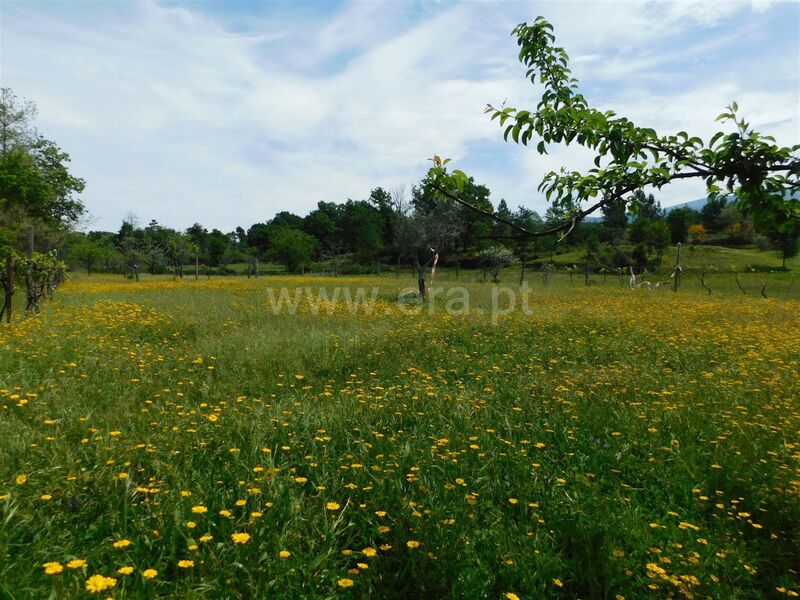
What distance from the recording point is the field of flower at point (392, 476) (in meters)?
2.55

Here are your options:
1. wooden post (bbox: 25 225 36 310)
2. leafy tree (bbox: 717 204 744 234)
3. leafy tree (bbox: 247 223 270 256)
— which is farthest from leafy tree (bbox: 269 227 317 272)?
leafy tree (bbox: 717 204 744 234)

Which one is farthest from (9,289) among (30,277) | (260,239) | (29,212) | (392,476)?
(260,239)

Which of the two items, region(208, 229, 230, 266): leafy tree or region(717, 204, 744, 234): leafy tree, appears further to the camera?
region(208, 229, 230, 266): leafy tree

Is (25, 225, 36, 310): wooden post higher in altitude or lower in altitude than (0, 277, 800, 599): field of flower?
higher

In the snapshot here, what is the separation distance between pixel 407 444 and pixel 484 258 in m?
38.8

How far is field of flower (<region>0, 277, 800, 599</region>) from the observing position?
2.55 metres

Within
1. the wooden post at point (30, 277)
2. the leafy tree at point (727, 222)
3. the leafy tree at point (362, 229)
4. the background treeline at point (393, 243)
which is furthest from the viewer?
the leafy tree at point (362, 229)

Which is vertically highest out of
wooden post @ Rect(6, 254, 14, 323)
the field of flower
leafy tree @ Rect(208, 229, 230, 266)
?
leafy tree @ Rect(208, 229, 230, 266)

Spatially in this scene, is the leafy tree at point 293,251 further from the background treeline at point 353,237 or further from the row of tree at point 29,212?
the row of tree at point 29,212

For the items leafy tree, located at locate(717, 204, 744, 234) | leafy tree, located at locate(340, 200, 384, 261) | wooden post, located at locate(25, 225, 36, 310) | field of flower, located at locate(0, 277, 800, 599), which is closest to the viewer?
field of flower, located at locate(0, 277, 800, 599)

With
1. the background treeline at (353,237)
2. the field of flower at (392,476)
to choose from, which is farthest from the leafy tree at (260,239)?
the field of flower at (392,476)

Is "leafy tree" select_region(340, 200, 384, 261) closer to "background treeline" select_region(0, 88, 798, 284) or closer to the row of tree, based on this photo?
"background treeline" select_region(0, 88, 798, 284)

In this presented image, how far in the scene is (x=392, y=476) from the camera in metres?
3.54

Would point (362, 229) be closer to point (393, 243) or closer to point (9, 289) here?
point (393, 243)
